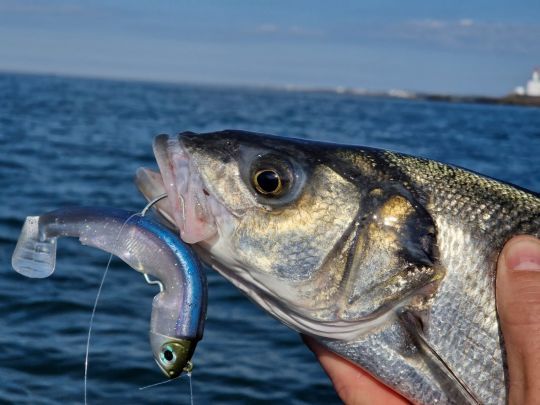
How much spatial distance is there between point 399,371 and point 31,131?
24988 mm

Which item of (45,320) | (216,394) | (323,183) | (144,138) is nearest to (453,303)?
(323,183)

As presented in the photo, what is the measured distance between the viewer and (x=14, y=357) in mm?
7324

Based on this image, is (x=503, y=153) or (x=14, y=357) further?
(x=503, y=153)

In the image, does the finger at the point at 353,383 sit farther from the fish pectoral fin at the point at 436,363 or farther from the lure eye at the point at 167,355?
the lure eye at the point at 167,355

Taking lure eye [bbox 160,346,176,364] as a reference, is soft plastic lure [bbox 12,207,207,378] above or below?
above

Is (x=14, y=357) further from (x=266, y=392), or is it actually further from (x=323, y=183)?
(x=323, y=183)

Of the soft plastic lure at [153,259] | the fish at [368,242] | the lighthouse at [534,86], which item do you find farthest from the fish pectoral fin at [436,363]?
the lighthouse at [534,86]

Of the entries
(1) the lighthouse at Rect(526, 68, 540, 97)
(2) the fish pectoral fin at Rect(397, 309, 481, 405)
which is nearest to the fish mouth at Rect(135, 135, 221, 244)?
(2) the fish pectoral fin at Rect(397, 309, 481, 405)

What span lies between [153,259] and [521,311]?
1410 millimetres

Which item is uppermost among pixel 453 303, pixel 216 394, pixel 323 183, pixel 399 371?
pixel 323 183

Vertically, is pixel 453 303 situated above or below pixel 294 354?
above

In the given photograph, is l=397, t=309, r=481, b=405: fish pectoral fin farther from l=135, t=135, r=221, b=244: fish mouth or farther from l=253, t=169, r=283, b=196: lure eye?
l=135, t=135, r=221, b=244: fish mouth

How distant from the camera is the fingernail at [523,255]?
3.05m

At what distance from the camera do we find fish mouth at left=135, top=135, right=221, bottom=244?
126 inches
